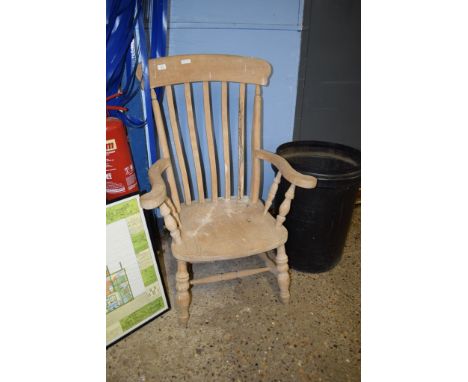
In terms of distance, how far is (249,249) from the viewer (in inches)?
45.6

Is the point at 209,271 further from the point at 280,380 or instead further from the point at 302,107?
the point at 302,107

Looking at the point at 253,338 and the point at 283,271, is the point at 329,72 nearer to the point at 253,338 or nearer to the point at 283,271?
the point at 283,271

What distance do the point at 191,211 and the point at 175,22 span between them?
3.18 feet

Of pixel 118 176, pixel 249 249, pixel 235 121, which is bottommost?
pixel 249 249

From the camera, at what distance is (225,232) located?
1.26m

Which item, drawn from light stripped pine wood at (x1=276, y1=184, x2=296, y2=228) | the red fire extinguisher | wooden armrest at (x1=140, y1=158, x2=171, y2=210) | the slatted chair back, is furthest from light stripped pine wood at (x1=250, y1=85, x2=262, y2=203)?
the red fire extinguisher

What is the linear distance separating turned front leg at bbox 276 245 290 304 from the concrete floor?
0.25 feet

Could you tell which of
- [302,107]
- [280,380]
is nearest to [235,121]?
[302,107]

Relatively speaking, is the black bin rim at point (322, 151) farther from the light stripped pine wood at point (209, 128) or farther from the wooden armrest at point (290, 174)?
the light stripped pine wood at point (209, 128)

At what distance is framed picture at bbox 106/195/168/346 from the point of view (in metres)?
1.20

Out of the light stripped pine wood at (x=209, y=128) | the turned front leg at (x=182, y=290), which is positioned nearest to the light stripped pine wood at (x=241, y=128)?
the light stripped pine wood at (x=209, y=128)

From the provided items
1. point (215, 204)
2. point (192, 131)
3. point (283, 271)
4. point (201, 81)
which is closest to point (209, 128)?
point (192, 131)

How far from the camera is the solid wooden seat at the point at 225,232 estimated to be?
1.15m

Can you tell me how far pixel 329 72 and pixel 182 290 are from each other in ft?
5.27
